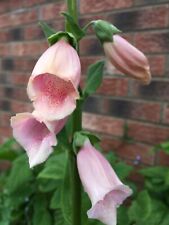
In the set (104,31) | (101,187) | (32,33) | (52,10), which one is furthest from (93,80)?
(32,33)

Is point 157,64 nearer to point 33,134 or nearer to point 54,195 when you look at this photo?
point 54,195

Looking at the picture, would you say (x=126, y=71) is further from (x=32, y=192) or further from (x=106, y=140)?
(x=106, y=140)

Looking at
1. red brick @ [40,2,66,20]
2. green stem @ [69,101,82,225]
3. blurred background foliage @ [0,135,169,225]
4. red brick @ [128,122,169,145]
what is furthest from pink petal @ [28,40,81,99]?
red brick @ [40,2,66,20]

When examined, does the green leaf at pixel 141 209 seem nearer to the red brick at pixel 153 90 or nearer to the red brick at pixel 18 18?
the red brick at pixel 153 90

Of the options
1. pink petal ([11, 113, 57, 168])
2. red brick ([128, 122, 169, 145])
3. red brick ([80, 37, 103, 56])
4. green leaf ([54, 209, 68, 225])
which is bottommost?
green leaf ([54, 209, 68, 225])

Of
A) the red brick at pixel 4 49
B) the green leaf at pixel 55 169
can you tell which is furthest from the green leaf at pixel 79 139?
the red brick at pixel 4 49

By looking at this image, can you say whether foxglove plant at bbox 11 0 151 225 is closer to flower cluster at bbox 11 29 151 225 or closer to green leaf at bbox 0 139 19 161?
flower cluster at bbox 11 29 151 225

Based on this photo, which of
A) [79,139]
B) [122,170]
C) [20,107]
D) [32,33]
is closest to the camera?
[79,139]
